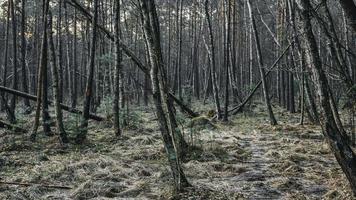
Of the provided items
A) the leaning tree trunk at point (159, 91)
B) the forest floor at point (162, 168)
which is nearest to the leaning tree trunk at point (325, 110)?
the forest floor at point (162, 168)

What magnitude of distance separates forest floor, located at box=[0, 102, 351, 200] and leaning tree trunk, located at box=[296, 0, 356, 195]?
616 mm

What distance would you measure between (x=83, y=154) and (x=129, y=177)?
2361 mm

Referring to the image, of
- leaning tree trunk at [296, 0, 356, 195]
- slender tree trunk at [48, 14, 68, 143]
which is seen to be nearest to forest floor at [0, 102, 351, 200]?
slender tree trunk at [48, 14, 68, 143]

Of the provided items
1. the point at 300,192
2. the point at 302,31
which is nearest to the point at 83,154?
the point at 300,192

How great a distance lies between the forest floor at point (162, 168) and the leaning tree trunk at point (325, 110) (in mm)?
616

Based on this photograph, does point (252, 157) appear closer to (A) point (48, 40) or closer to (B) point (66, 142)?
(B) point (66, 142)

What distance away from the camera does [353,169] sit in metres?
5.39

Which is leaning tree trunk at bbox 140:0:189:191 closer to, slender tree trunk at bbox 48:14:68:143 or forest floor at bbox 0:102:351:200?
forest floor at bbox 0:102:351:200

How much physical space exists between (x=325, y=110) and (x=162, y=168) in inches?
150

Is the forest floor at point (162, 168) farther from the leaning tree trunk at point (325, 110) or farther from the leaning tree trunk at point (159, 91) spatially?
the leaning tree trunk at point (325, 110)

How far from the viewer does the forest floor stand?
6.74m

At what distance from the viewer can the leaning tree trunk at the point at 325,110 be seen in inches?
214

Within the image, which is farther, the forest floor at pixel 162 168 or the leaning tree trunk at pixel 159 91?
the forest floor at pixel 162 168

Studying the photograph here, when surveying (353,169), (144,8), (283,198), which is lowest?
(283,198)
